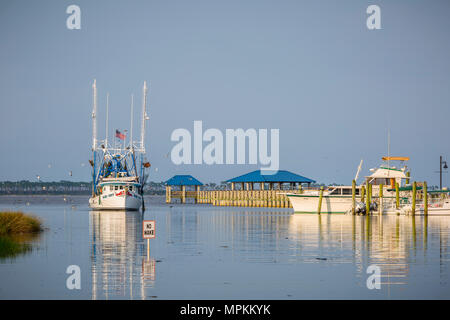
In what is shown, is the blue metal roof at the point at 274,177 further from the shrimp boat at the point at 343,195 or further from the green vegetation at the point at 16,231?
the green vegetation at the point at 16,231

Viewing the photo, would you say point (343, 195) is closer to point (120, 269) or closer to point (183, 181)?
point (120, 269)

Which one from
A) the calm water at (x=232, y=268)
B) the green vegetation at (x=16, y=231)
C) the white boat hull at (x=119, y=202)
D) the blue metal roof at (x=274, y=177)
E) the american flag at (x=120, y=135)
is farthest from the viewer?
the blue metal roof at (x=274, y=177)

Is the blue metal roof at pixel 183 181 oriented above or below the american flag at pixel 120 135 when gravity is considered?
below

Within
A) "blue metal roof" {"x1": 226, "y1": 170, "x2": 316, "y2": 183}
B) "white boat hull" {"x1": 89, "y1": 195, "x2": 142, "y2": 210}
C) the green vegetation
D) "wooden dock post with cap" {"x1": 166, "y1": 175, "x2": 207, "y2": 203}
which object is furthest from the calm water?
"wooden dock post with cap" {"x1": 166, "y1": 175, "x2": 207, "y2": 203}

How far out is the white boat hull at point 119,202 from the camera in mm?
88012

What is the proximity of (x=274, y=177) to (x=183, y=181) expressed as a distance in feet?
119

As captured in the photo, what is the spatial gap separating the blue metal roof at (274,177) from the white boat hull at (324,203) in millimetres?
50957

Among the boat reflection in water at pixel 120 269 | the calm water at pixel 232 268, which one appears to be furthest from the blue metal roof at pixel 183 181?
the boat reflection in water at pixel 120 269

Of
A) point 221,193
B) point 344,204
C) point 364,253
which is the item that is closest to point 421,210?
point 344,204

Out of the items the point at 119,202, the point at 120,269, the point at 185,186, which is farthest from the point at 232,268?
the point at 185,186

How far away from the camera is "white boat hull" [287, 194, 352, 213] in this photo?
7625 centimetres

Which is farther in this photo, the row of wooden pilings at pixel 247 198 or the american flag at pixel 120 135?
the row of wooden pilings at pixel 247 198

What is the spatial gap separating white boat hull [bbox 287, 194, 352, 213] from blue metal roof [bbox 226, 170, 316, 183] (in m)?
51.0
